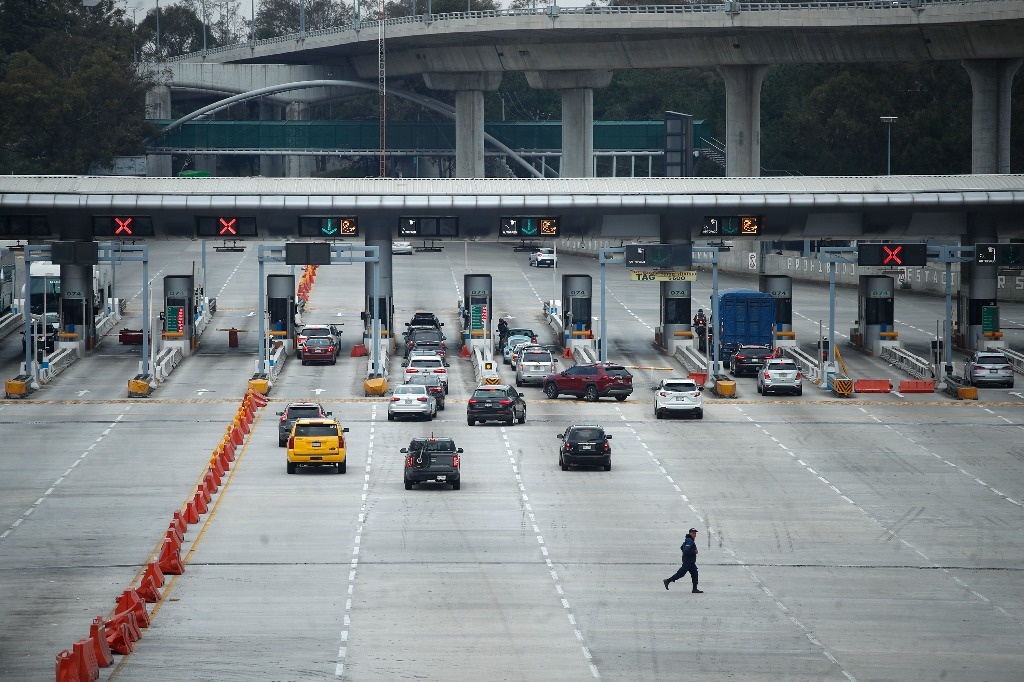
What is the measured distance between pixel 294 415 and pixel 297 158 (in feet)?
440

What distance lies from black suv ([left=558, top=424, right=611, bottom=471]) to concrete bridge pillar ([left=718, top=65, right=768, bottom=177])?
7623cm

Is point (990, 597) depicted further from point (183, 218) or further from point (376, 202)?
point (183, 218)

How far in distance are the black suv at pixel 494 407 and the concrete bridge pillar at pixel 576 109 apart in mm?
78213

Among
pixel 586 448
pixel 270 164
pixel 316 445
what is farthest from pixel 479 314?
pixel 270 164

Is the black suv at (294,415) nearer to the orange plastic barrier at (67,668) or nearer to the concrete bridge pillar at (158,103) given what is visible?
the orange plastic barrier at (67,668)

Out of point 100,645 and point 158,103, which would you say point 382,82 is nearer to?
point 158,103

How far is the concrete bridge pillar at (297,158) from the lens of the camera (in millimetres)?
181000

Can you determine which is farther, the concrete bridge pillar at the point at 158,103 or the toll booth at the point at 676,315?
the concrete bridge pillar at the point at 158,103

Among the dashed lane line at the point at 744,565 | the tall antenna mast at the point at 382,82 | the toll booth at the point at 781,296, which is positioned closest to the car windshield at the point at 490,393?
the dashed lane line at the point at 744,565

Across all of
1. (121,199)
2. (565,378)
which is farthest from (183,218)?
(565,378)

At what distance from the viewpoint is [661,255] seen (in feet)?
240

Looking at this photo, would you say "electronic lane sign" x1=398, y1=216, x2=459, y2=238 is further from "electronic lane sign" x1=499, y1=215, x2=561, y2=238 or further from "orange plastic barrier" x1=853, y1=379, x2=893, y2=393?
"orange plastic barrier" x1=853, y1=379, x2=893, y2=393

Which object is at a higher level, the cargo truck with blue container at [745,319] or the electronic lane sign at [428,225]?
the electronic lane sign at [428,225]

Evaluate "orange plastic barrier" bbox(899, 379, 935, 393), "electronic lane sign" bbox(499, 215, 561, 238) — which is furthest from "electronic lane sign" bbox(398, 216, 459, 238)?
"orange plastic barrier" bbox(899, 379, 935, 393)
